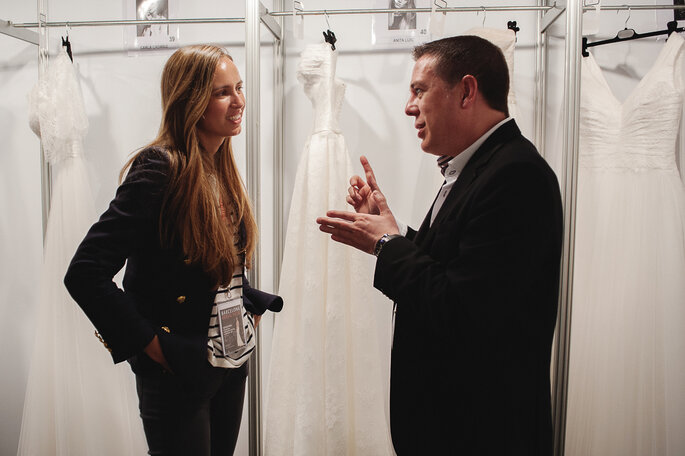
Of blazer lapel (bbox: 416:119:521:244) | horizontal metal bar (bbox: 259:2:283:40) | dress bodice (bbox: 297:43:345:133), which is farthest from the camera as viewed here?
dress bodice (bbox: 297:43:345:133)

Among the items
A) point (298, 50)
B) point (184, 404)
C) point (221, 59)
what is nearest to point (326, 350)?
point (184, 404)

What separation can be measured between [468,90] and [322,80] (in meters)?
0.85

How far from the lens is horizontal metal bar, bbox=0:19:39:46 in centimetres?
186

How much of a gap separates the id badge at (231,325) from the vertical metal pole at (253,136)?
1.30ft

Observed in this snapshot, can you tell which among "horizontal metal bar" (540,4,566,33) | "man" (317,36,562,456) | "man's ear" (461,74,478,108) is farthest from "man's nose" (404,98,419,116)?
"horizontal metal bar" (540,4,566,33)

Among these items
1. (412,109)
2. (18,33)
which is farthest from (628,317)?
(18,33)

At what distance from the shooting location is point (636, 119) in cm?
165

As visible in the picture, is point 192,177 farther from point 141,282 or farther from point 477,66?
point 477,66

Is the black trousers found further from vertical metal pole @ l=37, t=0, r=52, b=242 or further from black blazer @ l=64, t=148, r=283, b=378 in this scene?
vertical metal pole @ l=37, t=0, r=52, b=242

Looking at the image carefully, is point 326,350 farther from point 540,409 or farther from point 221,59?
point 221,59

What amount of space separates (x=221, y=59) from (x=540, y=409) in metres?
0.96

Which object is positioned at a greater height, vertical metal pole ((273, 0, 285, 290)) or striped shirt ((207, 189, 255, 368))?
vertical metal pole ((273, 0, 285, 290))

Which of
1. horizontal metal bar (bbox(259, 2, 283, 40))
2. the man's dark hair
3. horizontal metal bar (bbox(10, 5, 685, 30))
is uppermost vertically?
horizontal metal bar (bbox(10, 5, 685, 30))

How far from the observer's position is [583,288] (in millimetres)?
1657
